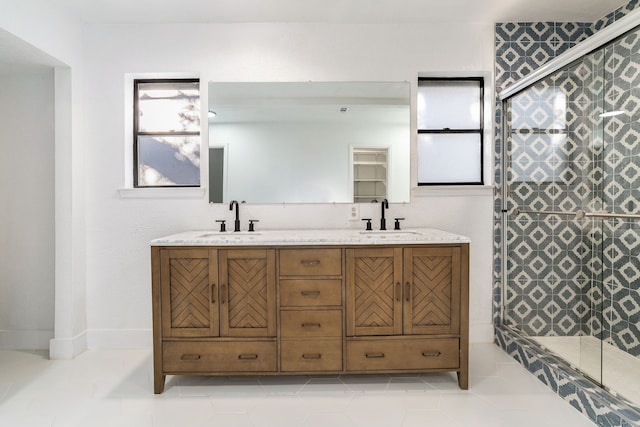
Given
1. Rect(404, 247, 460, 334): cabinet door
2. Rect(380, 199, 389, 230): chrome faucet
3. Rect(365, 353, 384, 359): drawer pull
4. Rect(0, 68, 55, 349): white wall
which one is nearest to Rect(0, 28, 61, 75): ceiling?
Rect(0, 68, 55, 349): white wall

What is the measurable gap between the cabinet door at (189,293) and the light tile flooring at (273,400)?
377mm

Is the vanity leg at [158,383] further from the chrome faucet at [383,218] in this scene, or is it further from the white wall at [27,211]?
the chrome faucet at [383,218]

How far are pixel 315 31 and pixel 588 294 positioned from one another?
8.66 ft

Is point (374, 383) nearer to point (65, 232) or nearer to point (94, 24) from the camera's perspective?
point (65, 232)

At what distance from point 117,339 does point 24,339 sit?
737 mm

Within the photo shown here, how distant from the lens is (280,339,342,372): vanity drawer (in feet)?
6.83

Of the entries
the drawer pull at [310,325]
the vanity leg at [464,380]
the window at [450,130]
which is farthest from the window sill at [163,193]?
the vanity leg at [464,380]

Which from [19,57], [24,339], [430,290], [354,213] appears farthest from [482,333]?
[19,57]

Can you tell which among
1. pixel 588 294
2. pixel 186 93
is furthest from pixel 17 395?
pixel 588 294

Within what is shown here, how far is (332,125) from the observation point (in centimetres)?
268

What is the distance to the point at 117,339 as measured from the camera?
2709mm

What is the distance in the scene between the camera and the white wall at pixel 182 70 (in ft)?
8.88

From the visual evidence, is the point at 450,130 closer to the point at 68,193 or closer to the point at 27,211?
the point at 68,193

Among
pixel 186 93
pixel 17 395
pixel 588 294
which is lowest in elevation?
pixel 17 395
